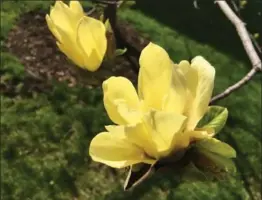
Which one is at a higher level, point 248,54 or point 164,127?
point 164,127

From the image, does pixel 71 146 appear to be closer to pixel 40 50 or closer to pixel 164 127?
pixel 40 50

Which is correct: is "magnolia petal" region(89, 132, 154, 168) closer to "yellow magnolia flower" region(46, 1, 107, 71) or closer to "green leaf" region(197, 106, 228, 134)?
"green leaf" region(197, 106, 228, 134)

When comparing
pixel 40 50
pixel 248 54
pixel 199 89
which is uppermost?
pixel 199 89

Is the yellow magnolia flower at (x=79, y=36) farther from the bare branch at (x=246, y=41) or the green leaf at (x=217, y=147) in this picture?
the bare branch at (x=246, y=41)

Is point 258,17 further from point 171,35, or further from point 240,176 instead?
point 240,176

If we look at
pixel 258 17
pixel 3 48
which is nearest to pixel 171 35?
pixel 258 17

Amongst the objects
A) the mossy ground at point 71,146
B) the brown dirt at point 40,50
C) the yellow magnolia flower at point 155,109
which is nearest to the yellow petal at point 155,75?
the yellow magnolia flower at point 155,109

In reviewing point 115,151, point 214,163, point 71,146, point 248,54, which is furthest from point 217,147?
point 71,146
